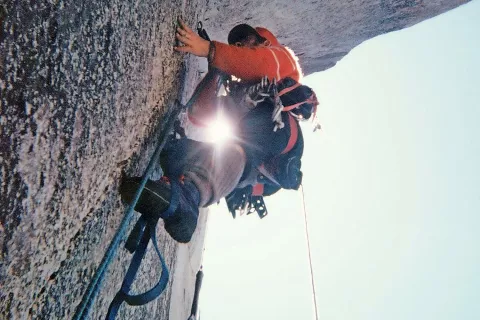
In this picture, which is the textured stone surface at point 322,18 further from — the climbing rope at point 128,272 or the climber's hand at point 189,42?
the climbing rope at point 128,272

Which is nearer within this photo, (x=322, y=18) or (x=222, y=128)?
(x=222, y=128)

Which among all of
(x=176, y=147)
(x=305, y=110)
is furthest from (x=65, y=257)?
(x=305, y=110)

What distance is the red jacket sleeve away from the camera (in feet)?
6.11

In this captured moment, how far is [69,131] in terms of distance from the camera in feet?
2.51

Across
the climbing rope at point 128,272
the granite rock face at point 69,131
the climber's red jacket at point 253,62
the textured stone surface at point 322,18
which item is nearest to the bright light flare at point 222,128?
the climber's red jacket at point 253,62

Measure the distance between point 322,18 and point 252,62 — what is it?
2103 millimetres

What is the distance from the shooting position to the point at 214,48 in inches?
72.6

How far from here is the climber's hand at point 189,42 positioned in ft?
5.66

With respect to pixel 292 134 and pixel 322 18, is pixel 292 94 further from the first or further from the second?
pixel 322 18

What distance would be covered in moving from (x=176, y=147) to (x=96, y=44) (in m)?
1.03

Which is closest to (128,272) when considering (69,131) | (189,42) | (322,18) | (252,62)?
(69,131)

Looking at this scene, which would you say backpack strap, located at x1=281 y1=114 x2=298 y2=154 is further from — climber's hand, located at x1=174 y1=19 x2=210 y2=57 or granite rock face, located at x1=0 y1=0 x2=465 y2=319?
granite rock face, located at x1=0 y1=0 x2=465 y2=319

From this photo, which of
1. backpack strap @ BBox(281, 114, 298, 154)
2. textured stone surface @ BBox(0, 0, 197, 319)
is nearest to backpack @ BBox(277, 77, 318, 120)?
backpack strap @ BBox(281, 114, 298, 154)

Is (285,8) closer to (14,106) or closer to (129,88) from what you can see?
(129,88)
